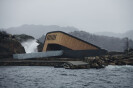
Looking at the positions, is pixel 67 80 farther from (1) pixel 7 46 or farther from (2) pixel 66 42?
(1) pixel 7 46

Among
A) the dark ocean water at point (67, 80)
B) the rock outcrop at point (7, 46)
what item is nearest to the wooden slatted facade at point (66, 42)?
the rock outcrop at point (7, 46)

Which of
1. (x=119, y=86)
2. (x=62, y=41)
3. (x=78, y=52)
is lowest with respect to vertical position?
(x=119, y=86)

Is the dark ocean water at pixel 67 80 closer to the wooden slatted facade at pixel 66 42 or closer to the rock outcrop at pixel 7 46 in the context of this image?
the wooden slatted facade at pixel 66 42

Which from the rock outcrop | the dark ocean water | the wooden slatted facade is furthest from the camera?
the rock outcrop

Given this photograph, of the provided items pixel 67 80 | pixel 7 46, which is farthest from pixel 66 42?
pixel 67 80

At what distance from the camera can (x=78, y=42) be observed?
70.1 meters

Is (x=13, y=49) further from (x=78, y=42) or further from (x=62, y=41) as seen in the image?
(x=78, y=42)

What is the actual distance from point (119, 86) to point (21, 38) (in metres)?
119

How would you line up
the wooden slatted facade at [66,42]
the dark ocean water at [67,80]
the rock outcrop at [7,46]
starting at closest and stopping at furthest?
the dark ocean water at [67,80] < the wooden slatted facade at [66,42] < the rock outcrop at [7,46]

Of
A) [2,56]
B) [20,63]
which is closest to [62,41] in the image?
[20,63]

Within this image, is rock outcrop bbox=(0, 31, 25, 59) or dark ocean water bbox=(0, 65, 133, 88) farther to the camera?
rock outcrop bbox=(0, 31, 25, 59)

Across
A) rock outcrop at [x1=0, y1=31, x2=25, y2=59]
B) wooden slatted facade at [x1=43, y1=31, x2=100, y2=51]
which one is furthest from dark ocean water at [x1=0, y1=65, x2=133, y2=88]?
rock outcrop at [x1=0, y1=31, x2=25, y2=59]

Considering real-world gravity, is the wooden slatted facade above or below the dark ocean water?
above

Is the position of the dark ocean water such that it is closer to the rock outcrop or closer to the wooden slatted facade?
the wooden slatted facade
